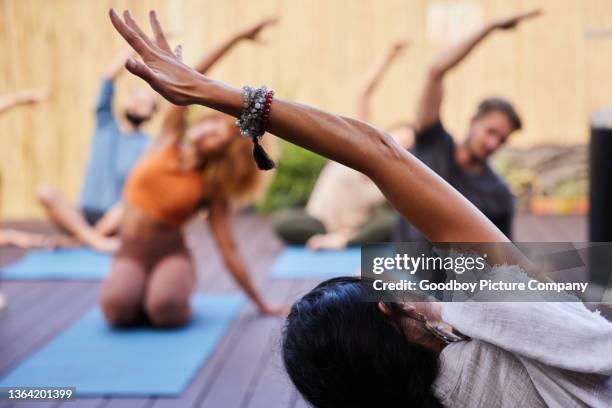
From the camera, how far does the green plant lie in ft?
20.6

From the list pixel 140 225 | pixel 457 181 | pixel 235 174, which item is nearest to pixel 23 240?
pixel 140 225

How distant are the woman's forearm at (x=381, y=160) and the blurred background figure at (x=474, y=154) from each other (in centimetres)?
188

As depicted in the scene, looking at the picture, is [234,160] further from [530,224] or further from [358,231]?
[530,224]

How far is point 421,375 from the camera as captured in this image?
123 centimetres

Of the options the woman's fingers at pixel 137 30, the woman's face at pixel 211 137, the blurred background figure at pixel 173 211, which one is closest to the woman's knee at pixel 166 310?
the blurred background figure at pixel 173 211

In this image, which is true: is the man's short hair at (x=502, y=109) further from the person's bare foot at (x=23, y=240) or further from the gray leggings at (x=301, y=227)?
the person's bare foot at (x=23, y=240)

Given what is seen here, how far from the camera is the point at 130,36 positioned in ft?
3.71

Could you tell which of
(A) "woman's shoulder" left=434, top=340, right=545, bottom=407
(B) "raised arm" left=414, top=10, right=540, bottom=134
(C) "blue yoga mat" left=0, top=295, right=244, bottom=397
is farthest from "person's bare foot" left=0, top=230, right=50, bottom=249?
(A) "woman's shoulder" left=434, top=340, right=545, bottom=407

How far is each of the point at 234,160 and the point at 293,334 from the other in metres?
2.34

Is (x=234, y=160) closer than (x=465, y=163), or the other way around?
(x=465, y=163)

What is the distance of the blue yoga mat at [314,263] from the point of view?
4512 millimetres

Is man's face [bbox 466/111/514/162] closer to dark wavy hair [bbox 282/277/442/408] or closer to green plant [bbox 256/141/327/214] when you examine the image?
dark wavy hair [bbox 282/277/442/408]

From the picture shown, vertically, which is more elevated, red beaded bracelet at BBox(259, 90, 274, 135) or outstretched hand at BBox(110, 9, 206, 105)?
outstretched hand at BBox(110, 9, 206, 105)

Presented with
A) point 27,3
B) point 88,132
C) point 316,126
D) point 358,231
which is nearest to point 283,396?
point 316,126
